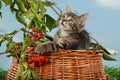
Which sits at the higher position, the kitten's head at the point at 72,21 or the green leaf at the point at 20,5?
the green leaf at the point at 20,5

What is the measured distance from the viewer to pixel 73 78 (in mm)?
2525

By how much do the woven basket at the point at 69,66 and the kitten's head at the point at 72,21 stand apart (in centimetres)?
27

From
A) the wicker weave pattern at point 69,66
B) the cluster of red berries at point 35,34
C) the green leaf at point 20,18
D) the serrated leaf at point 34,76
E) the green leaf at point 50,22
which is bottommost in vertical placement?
the serrated leaf at point 34,76

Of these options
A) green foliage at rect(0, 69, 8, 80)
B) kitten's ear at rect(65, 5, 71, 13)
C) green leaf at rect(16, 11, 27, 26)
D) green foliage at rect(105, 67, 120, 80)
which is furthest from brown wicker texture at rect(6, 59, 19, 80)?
green foliage at rect(105, 67, 120, 80)

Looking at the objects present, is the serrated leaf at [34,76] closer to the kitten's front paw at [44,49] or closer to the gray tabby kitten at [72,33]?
the kitten's front paw at [44,49]

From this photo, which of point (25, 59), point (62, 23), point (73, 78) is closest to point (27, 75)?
point (25, 59)

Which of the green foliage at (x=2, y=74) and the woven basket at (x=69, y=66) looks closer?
the woven basket at (x=69, y=66)

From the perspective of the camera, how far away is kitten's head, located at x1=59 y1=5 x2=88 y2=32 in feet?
9.12

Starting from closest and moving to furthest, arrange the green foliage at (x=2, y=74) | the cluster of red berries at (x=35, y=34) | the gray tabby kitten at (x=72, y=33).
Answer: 1. the cluster of red berries at (x=35, y=34)
2. the gray tabby kitten at (x=72, y=33)
3. the green foliage at (x=2, y=74)

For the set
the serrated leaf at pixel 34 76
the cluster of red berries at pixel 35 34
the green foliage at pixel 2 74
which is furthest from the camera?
the green foliage at pixel 2 74

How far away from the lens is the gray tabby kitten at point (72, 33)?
2.74 meters

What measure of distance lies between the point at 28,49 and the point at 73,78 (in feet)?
1.09

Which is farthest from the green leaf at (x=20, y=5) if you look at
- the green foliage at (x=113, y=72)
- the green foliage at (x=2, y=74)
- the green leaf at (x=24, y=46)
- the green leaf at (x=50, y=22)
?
the green foliage at (x=113, y=72)

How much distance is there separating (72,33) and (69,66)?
0.36 m
